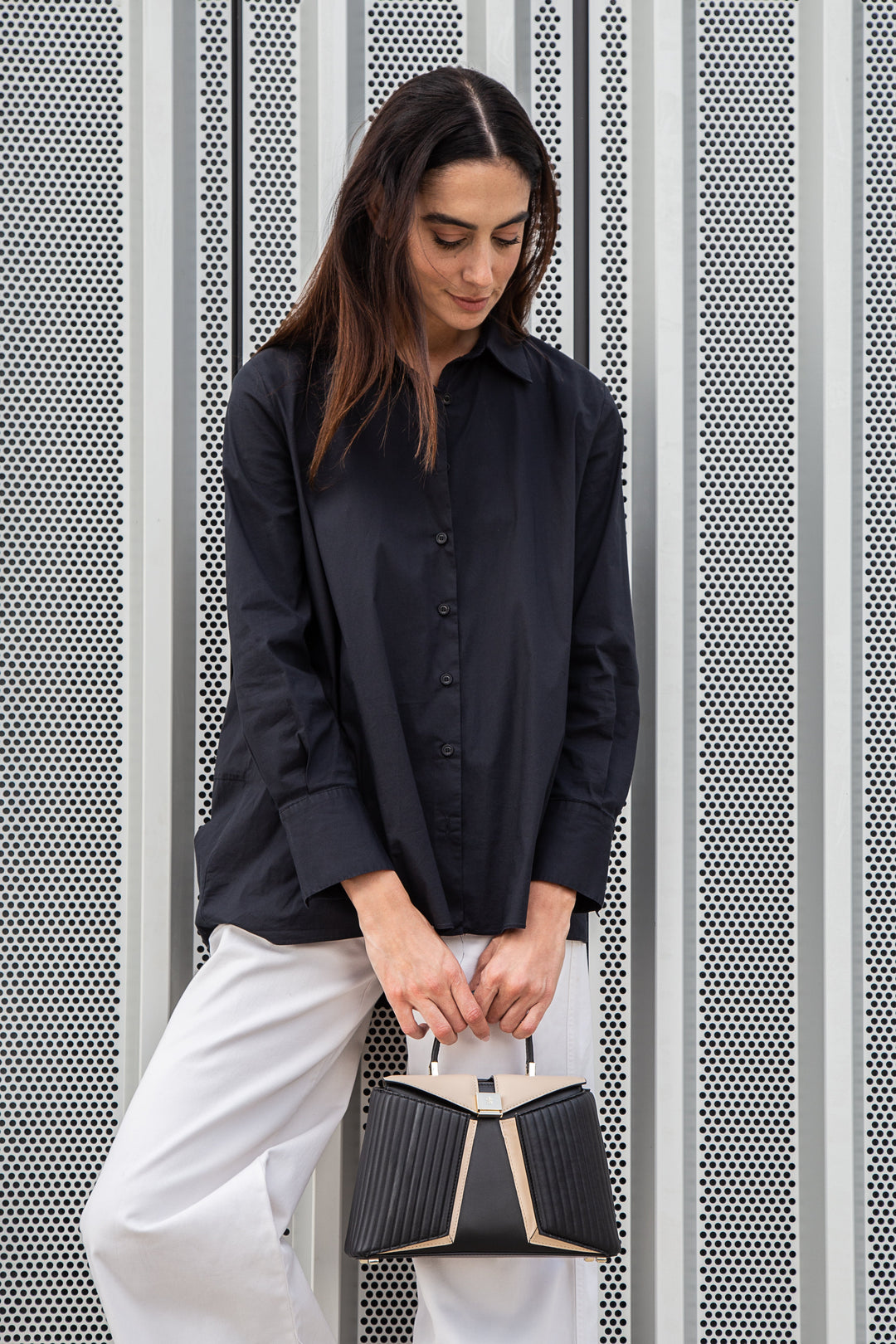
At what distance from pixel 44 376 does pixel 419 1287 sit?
1.42 meters

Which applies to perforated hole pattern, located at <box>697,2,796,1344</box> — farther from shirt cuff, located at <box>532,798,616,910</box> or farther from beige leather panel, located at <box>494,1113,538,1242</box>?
beige leather panel, located at <box>494,1113,538,1242</box>

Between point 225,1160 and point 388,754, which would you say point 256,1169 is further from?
point 388,754

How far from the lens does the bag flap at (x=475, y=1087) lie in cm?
122

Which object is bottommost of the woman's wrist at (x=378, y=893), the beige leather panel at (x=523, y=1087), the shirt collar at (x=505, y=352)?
the beige leather panel at (x=523, y=1087)

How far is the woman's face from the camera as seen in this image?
1.25 m

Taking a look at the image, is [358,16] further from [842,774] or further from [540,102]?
[842,774]

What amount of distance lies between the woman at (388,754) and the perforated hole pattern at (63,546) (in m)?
0.45

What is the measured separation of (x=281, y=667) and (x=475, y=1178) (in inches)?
23.7

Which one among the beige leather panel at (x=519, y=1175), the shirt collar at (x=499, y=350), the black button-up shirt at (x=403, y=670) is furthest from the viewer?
the shirt collar at (x=499, y=350)

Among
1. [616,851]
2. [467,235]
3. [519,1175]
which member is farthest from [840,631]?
[519,1175]

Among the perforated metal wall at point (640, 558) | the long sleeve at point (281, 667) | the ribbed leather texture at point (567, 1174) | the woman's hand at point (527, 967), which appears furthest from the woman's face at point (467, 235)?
the ribbed leather texture at point (567, 1174)

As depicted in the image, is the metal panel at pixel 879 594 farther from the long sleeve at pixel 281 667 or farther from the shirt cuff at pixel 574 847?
the long sleeve at pixel 281 667

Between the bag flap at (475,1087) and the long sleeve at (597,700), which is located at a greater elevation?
the long sleeve at (597,700)

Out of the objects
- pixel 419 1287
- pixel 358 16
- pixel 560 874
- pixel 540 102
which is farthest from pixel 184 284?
pixel 419 1287
